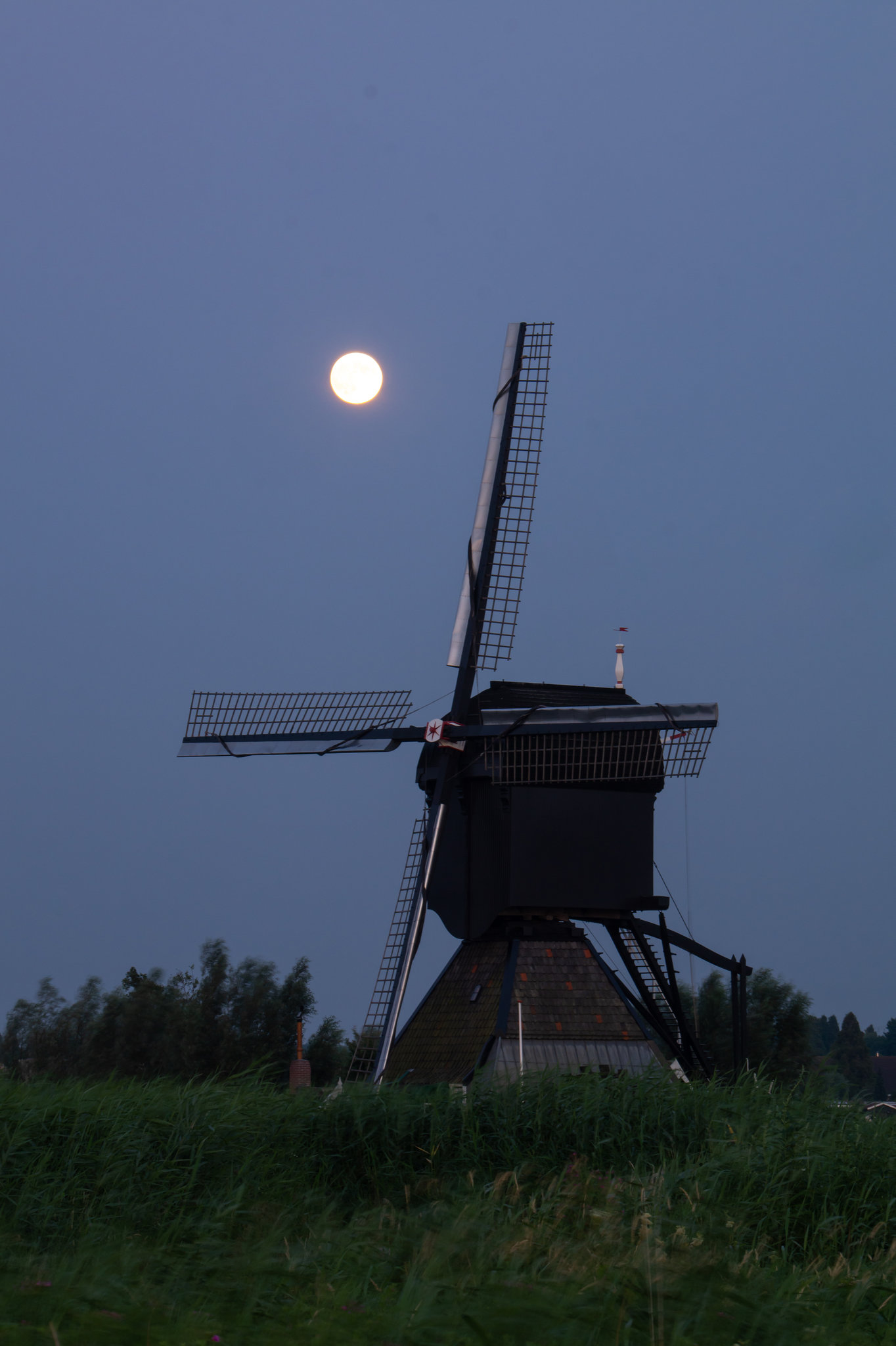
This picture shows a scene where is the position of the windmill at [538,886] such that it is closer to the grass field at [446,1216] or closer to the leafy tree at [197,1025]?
the grass field at [446,1216]

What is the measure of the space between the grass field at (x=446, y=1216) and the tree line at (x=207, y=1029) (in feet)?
71.3

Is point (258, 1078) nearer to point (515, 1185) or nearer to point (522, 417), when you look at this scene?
point (515, 1185)

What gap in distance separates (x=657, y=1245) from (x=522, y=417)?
18.0 meters

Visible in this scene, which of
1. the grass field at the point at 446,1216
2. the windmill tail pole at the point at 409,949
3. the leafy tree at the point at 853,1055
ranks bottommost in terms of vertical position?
the grass field at the point at 446,1216

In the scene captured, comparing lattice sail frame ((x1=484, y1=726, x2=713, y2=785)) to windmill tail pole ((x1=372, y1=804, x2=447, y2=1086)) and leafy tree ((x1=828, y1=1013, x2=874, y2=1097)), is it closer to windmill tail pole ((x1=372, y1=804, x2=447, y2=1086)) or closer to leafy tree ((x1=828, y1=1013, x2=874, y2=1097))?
windmill tail pole ((x1=372, y1=804, x2=447, y2=1086))

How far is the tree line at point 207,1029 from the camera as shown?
3369 cm

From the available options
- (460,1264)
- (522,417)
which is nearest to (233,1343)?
(460,1264)

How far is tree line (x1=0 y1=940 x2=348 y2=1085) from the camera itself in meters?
33.7

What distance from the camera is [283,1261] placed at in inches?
246

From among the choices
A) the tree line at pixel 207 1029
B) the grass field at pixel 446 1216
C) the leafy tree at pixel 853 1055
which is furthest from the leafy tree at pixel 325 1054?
the leafy tree at pixel 853 1055

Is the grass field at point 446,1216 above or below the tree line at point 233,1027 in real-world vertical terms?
below

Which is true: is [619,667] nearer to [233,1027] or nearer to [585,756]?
[585,756]

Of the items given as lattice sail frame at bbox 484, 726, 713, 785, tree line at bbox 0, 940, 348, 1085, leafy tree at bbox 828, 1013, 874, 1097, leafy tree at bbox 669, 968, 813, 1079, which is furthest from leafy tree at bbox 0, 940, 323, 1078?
leafy tree at bbox 828, 1013, 874, 1097

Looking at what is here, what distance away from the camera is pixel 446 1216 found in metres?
8.17
